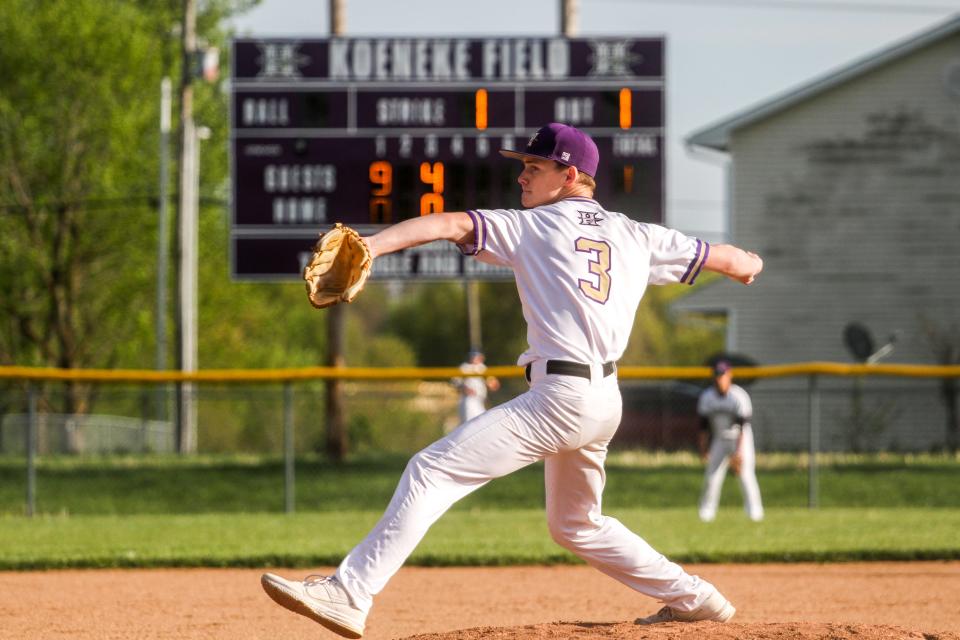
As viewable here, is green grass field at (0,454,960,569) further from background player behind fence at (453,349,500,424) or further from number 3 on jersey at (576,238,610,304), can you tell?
number 3 on jersey at (576,238,610,304)

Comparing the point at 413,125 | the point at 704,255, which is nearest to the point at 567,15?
the point at 413,125

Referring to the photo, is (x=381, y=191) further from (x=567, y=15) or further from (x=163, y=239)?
(x=163, y=239)

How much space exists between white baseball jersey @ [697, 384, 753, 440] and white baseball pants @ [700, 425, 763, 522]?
0.08 metres

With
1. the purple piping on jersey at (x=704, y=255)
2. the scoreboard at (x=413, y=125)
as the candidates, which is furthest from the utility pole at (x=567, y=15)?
the purple piping on jersey at (x=704, y=255)

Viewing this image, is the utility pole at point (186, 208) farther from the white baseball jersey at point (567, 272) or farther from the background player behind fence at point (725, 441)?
the white baseball jersey at point (567, 272)

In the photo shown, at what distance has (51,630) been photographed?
6766 millimetres

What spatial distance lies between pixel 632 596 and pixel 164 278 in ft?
77.6

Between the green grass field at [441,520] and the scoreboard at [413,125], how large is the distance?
3.07m

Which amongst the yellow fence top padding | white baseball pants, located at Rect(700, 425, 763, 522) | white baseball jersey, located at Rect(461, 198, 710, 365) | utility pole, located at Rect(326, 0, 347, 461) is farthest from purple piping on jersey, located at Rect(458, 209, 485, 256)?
utility pole, located at Rect(326, 0, 347, 461)

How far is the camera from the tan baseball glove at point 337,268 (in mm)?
4680

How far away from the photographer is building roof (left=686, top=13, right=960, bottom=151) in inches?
997

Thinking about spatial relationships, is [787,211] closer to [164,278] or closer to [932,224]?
[932,224]

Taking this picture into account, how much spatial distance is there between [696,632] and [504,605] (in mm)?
2675

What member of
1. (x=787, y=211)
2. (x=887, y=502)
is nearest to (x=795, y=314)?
(x=787, y=211)
